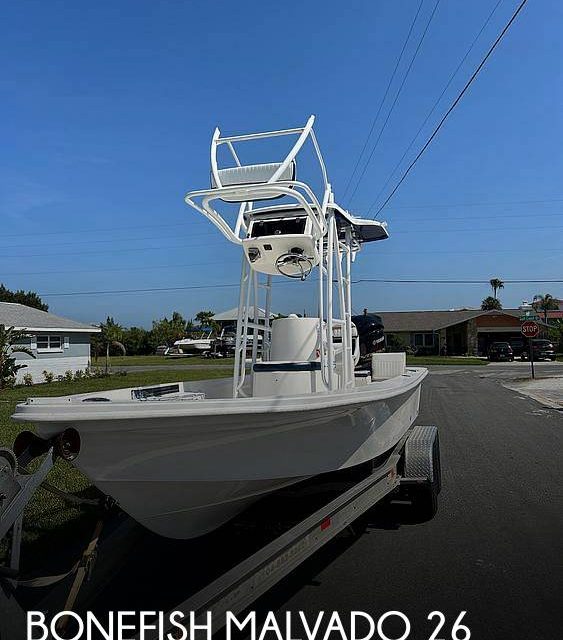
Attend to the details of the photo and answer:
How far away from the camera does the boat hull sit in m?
3.75

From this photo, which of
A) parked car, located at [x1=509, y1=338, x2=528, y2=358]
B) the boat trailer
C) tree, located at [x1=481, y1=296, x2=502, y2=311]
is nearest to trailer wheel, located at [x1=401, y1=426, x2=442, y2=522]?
the boat trailer

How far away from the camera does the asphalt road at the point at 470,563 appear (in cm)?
414

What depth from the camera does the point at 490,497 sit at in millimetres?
7066

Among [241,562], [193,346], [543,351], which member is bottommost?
[241,562]

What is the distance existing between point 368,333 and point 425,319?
54113 mm

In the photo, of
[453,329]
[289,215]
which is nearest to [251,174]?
[289,215]

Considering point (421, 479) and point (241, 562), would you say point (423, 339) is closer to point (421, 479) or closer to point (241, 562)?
point (421, 479)

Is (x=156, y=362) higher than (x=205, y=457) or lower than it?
higher

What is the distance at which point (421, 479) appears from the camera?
599cm

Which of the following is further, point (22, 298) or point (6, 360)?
point (22, 298)

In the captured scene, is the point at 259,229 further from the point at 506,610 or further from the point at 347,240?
the point at 506,610

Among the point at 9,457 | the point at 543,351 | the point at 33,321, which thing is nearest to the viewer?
the point at 9,457

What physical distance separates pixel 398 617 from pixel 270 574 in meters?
0.98

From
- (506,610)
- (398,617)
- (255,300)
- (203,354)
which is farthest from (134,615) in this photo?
(203,354)
